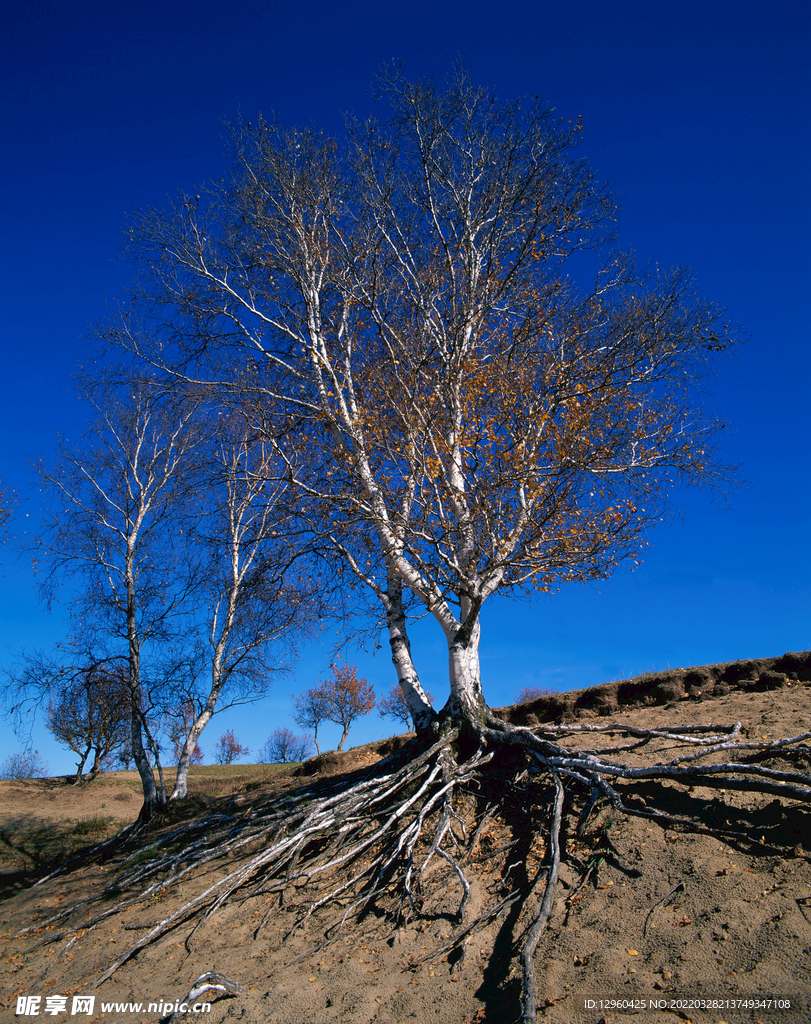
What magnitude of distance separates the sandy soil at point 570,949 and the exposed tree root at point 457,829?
12cm

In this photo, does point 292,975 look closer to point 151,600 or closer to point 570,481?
point 570,481

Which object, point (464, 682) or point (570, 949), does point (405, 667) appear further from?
point (570, 949)

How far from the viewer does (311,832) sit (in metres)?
7.52

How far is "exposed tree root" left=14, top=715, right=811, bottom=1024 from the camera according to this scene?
5.50 meters

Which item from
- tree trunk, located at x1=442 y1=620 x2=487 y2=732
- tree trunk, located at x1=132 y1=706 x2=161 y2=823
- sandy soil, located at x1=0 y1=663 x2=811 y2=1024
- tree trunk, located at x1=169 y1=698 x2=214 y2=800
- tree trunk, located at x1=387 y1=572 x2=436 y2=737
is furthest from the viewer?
tree trunk, located at x1=169 y1=698 x2=214 y2=800

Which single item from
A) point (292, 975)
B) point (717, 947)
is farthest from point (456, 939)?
point (717, 947)

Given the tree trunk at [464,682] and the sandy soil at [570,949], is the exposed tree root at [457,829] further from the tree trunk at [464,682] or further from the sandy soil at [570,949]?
the tree trunk at [464,682]

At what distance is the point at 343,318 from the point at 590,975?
10106mm

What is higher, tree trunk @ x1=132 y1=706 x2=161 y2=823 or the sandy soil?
tree trunk @ x1=132 y1=706 x2=161 y2=823

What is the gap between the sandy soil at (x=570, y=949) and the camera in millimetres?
3896

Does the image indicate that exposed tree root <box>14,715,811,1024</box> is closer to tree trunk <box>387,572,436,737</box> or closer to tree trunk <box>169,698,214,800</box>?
tree trunk <box>387,572,436,737</box>

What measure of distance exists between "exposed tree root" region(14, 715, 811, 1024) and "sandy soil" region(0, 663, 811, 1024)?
118 mm

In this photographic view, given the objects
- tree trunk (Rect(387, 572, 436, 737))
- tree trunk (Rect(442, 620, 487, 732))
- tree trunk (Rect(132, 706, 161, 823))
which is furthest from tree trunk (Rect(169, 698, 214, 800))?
tree trunk (Rect(442, 620, 487, 732))

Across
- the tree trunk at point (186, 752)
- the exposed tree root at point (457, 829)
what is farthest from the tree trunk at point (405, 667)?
the tree trunk at point (186, 752)
